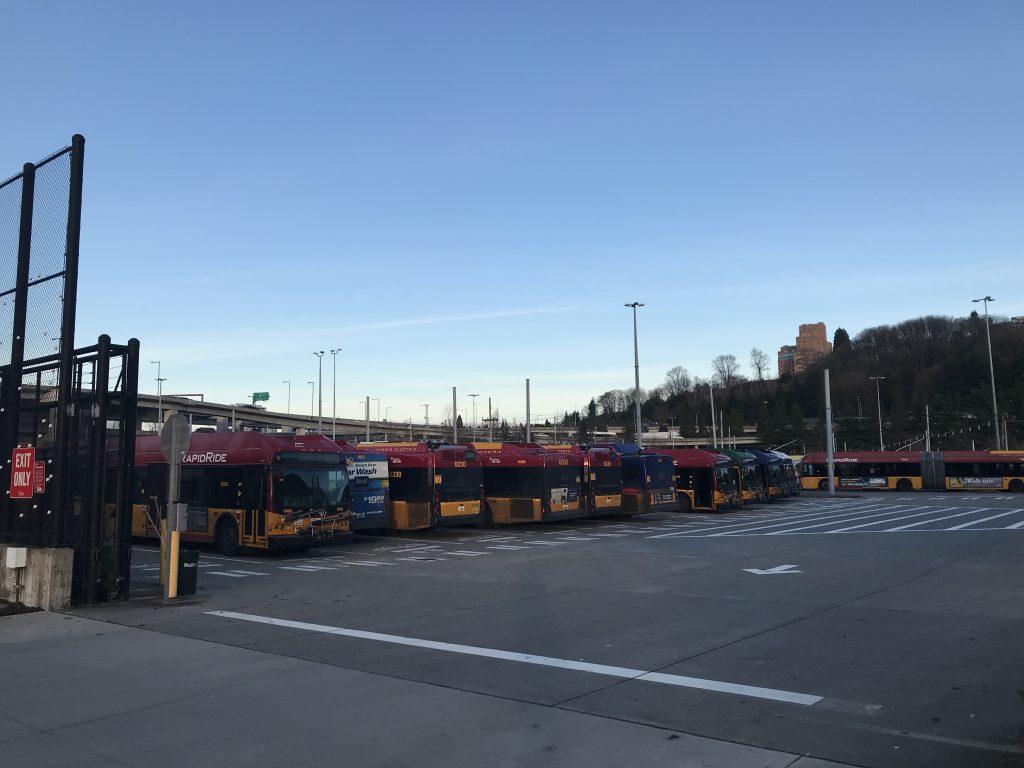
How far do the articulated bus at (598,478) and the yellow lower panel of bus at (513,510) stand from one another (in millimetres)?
2509

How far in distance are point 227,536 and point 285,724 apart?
53.4 ft

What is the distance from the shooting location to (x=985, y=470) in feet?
195

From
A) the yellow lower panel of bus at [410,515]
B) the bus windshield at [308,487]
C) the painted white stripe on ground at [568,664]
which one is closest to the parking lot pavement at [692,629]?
the painted white stripe on ground at [568,664]

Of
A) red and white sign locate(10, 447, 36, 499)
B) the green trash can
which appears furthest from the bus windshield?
red and white sign locate(10, 447, 36, 499)

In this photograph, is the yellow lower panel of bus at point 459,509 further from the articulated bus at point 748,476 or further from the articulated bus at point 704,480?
the articulated bus at point 748,476

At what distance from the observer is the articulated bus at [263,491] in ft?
69.5

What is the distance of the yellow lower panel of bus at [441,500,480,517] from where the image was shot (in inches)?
1085

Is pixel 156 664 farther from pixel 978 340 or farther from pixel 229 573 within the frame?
pixel 978 340

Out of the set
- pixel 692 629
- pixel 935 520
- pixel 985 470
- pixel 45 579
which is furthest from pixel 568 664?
pixel 985 470

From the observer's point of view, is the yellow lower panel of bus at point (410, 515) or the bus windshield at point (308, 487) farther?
the yellow lower panel of bus at point (410, 515)

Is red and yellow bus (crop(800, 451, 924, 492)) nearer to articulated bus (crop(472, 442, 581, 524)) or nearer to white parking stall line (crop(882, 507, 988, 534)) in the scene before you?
white parking stall line (crop(882, 507, 988, 534))

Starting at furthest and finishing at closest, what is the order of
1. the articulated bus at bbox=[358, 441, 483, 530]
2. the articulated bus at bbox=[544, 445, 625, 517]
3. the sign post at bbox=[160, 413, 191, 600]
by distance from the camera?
the articulated bus at bbox=[544, 445, 625, 517]
the articulated bus at bbox=[358, 441, 483, 530]
the sign post at bbox=[160, 413, 191, 600]

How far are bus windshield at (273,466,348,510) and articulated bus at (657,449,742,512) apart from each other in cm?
2292

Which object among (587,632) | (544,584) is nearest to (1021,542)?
(544,584)
